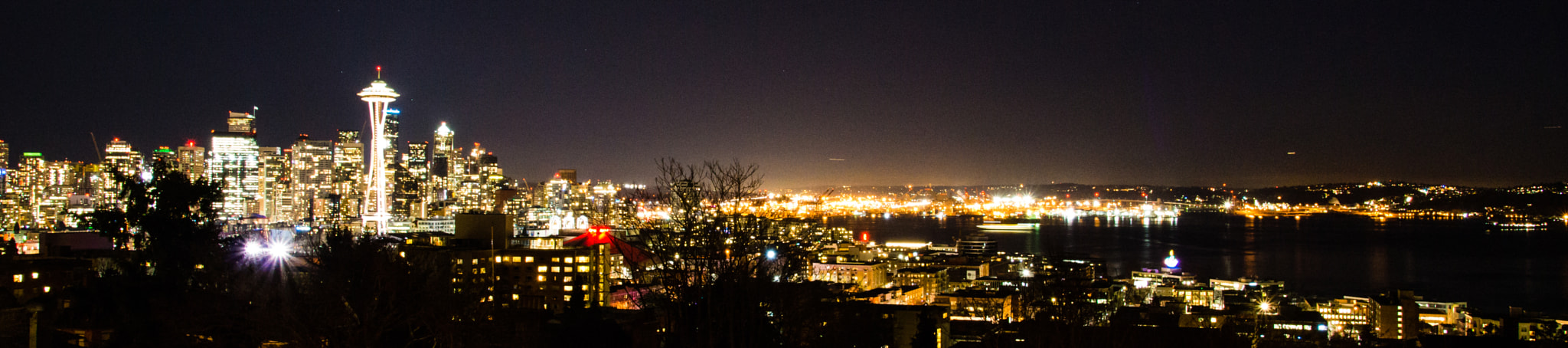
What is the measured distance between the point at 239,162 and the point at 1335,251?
45.1m

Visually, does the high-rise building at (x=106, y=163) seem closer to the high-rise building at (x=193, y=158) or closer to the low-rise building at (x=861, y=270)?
the high-rise building at (x=193, y=158)

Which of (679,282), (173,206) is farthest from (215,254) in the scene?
(679,282)

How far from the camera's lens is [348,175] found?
5131 cm

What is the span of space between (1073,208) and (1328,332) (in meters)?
67.0

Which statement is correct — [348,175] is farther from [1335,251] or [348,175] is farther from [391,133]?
[1335,251]

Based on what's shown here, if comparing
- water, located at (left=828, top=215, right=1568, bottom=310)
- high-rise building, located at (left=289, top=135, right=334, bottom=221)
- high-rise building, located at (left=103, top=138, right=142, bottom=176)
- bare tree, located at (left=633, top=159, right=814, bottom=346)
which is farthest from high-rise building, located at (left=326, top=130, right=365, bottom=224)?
bare tree, located at (left=633, top=159, right=814, bottom=346)

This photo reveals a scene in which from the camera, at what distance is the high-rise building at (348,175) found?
49.9 meters

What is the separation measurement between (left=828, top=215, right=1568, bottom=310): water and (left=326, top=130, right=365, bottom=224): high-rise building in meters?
24.7

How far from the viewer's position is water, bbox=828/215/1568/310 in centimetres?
2138

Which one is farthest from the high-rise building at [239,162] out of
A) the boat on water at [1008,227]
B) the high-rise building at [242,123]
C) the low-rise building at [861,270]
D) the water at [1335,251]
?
the boat on water at [1008,227]

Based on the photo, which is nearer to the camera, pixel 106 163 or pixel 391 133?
pixel 106 163

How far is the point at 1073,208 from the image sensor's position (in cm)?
7850

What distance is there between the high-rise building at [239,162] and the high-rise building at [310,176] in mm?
2705

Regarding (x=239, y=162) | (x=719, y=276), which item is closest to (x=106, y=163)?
(x=239, y=162)
